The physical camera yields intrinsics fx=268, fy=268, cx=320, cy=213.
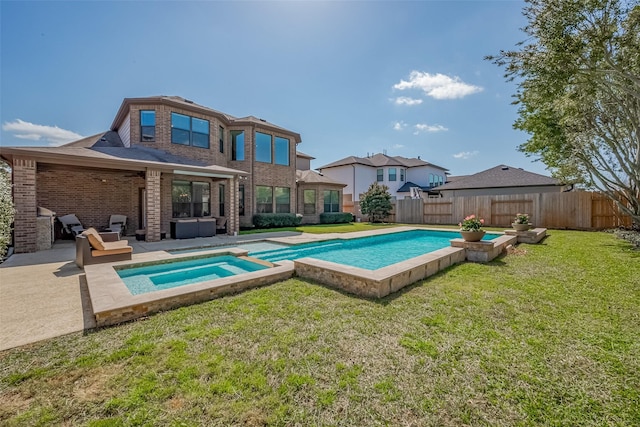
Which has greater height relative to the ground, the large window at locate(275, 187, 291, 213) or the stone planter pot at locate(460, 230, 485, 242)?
the large window at locate(275, 187, 291, 213)

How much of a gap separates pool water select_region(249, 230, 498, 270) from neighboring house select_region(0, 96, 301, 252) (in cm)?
501

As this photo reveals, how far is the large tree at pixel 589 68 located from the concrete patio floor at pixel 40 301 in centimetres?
1192

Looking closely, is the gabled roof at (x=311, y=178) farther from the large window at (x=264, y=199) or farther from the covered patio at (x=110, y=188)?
the covered patio at (x=110, y=188)

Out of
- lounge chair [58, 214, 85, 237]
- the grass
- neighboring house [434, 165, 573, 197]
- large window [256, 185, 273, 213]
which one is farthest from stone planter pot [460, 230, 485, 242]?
neighboring house [434, 165, 573, 197]

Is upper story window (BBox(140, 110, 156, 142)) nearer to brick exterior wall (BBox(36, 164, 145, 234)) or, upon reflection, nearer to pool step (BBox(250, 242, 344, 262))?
brick exterior wall (BBox(36, 164, 145, 234))

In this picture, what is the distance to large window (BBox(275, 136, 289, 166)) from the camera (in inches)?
744

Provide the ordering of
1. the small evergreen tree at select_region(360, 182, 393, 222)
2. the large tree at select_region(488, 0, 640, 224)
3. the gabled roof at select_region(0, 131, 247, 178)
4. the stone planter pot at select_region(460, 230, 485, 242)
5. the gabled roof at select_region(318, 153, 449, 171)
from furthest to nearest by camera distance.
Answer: the gabled roof at select_region(318, 153, 449, 171) → the small evergreen tree at select_region(360, 182, 393, 222) → the gabled roof at select_region(0, 131, 247, 178) → the stone planter pot at select_region(460, 230, 485, 242) → the large tree at select_region(488, 0, 640, 224)

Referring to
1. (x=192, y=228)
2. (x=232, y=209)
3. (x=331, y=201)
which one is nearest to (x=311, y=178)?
(x=331, y=201)

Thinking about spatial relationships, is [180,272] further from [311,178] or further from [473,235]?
[311,178]

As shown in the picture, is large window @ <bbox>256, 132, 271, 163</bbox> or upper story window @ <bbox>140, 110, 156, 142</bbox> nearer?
upper story window @ <bbox>140, 110, 156, 142</bbox>

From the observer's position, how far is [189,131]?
14.5 metres

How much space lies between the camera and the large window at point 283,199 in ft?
62.1

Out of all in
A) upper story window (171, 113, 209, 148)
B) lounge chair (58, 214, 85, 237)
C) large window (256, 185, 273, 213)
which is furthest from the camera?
large window (256, 185, 273, 213)

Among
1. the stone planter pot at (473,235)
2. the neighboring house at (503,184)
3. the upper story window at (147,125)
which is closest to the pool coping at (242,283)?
the stone planter pot at (473,235)
